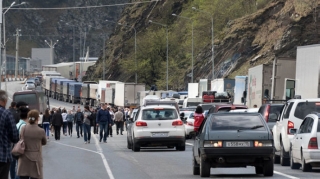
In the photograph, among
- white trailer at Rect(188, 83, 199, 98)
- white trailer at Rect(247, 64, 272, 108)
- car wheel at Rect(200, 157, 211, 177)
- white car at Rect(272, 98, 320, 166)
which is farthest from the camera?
white trailer at Rect(188, 83, 199, 98)

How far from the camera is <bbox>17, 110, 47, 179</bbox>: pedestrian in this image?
49.3 ft

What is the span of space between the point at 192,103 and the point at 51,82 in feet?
263

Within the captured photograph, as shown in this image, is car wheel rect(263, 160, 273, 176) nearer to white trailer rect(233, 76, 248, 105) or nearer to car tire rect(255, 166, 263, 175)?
car tire rect(255, 166, 263, 175)

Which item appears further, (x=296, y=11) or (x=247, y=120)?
(x=296, y=11)

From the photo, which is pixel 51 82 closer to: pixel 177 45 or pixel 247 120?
pixel 177 45

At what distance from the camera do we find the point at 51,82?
139m

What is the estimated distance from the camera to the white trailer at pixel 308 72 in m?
34.1

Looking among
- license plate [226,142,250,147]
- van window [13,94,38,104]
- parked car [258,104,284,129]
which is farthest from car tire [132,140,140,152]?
van window [13,94,38,104]

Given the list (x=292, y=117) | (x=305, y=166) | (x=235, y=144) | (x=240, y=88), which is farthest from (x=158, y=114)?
(x=240, y=88)

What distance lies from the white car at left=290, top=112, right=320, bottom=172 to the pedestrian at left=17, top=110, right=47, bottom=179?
7.66 metres

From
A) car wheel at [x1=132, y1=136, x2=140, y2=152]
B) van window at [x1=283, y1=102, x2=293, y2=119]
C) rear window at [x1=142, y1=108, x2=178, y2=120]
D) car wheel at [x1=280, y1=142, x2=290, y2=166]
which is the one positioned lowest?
car wheel at [x1=132, y1=136, x2=140, y2=152]

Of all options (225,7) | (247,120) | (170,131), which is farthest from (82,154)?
(225,7)

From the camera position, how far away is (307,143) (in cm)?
2134

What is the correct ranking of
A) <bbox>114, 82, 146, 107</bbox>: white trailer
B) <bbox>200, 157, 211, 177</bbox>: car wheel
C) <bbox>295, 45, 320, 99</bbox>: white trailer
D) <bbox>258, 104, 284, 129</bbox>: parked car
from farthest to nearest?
1. <bbox>114, 82, 146, 107</bbox>: white trailer
2. <bbox>295, 45, 320, 99</bbox>: white trailer
3. <bbox>258, 104, 284, 129</bbox>: parked car
4. <bbox>200, 157, 211, 177</bbox>: car wheel
